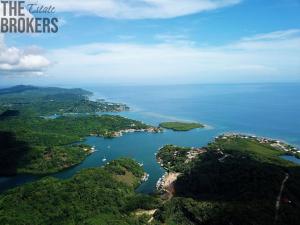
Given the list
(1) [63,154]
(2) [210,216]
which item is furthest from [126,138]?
(2) [210,216]

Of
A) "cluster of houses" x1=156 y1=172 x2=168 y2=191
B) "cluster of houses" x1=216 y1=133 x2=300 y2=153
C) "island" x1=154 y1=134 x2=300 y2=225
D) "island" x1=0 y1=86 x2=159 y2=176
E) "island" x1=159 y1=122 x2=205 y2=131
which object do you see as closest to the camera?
"island" x1=154 y1=134 x2=300 y2=225

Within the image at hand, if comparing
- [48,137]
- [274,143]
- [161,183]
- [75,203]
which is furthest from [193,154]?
[48,137]

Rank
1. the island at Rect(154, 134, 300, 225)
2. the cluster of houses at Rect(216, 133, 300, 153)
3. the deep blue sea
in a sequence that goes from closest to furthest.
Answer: the island at Rect(154, 134, 300, 225)
the deep blue sea
the cluster of houses at Rect(216, 133, 300, 153)

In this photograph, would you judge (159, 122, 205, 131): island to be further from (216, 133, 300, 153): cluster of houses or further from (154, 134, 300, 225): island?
(154, 134, 300, 225): island

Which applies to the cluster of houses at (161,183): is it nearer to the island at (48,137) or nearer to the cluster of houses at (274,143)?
the island at (48,137)

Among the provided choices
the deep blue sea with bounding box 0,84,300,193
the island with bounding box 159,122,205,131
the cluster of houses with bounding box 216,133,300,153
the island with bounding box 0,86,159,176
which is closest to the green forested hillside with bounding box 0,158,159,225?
the deep blue sea with bounding box 0,84,300,193

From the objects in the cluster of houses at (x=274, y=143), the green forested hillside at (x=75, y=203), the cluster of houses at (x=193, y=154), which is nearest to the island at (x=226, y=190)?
the cluster of houses at (x=193, y=154)

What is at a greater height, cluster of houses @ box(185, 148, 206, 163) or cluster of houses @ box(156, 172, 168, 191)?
cluster of houses @ box(185, 148, 206, 163)

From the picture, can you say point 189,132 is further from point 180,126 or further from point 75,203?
point 75,203
